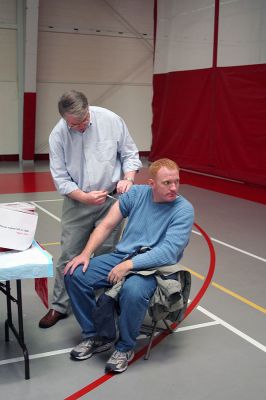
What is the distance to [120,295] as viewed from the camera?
3006 mm

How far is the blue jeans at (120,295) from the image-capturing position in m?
2.94

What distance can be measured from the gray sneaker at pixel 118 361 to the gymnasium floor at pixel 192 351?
0.05 m

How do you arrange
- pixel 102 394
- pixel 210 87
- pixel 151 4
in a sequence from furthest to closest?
pixel 151 4 → pixel 210 87 → pixel 102 394

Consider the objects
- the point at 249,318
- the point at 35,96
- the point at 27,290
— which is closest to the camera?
the point at 249,318

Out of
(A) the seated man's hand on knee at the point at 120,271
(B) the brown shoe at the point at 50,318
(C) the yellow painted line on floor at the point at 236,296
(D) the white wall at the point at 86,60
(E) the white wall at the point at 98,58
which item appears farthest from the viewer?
(E) the white wall at the point at 98,58

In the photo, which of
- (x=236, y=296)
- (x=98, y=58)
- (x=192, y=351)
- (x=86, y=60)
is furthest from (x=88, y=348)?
(x=98, y=58)

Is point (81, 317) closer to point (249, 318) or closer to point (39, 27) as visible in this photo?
point (249, 318)

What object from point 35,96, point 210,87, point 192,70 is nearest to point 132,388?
point 210,87

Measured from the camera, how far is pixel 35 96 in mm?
12391

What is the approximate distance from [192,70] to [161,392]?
9.25 m

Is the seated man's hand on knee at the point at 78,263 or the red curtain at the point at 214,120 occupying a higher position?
the red curtain at the point at 214,120

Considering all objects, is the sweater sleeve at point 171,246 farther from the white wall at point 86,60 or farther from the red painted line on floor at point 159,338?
the white wall at point 86,60

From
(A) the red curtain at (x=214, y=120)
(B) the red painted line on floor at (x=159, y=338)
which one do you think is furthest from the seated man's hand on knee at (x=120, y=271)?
(A) the red curtain at (x=214, y=120)

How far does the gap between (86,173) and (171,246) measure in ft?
2.81
